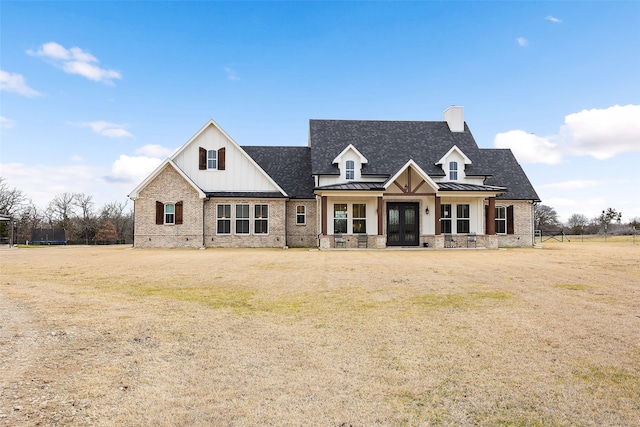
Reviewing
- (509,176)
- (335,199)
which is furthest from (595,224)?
(335,199)

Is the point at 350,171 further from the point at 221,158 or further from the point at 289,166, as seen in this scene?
the point at 221,158

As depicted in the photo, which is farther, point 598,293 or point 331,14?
point 331,14

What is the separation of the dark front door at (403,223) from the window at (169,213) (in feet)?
45.3

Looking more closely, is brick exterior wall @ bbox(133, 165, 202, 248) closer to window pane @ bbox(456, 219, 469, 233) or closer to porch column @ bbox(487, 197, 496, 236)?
window pane @ bbox(456, 219, 469, 233)

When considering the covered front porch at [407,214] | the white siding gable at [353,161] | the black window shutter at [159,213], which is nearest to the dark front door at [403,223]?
the covered front porch at [407,214]

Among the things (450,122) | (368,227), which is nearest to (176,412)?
(368,227)

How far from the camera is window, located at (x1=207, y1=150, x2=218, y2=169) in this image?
2822 centimetres

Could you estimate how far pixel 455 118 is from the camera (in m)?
32.4

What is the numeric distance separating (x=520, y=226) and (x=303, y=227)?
15314 millimetres

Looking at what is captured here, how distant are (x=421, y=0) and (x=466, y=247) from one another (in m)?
14.6

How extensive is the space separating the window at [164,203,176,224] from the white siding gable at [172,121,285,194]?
7.38ft

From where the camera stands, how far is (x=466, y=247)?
26.6 meters

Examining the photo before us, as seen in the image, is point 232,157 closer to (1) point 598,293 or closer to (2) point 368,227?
(2) point 368,227

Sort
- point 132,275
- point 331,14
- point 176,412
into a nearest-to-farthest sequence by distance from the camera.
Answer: point 176,412
point 132,275
point 331,14
